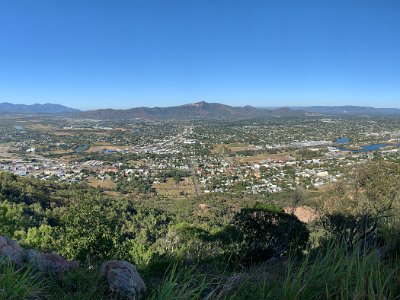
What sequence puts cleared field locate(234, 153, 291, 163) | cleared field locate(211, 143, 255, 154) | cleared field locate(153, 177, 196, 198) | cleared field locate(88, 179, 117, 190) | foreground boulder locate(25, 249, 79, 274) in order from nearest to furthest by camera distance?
foreground boulder locate(25, 249, 79, 274)
cleared field locate(153, 177, 196, 198)
cleared field locate(88, 179, 117, 190)
cleared field locate(234, 153, 291, 163)
cleared field locate(211, 143, 255, 154)

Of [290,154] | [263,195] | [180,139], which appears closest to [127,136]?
[180,139]

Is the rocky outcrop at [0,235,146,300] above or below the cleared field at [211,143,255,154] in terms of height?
above

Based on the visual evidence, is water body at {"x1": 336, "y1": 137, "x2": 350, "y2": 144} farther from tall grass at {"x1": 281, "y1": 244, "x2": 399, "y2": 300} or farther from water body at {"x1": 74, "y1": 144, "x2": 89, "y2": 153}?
tall grass at {"x1": 281, "y1": 244, "x2": 399, "y2": 300}

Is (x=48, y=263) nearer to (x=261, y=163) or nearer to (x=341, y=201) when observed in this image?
(x=341, y=201)

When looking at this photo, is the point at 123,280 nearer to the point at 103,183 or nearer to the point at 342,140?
the point at 103,183

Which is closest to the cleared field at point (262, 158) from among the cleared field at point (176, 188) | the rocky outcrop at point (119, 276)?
the cleared field at point (176, 188)

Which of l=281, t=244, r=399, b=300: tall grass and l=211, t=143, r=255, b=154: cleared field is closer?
l=281, t=244, r=399, b=300: tall grass

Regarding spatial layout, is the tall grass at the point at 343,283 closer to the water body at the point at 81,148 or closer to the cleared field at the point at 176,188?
the cleared field at the point at 176,188

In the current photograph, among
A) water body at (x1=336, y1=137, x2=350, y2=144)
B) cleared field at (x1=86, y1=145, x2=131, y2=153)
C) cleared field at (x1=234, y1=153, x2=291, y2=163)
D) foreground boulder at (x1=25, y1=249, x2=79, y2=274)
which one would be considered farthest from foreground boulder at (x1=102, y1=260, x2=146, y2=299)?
water body at (x1=336, y1=137, x2=350, y2=144)
